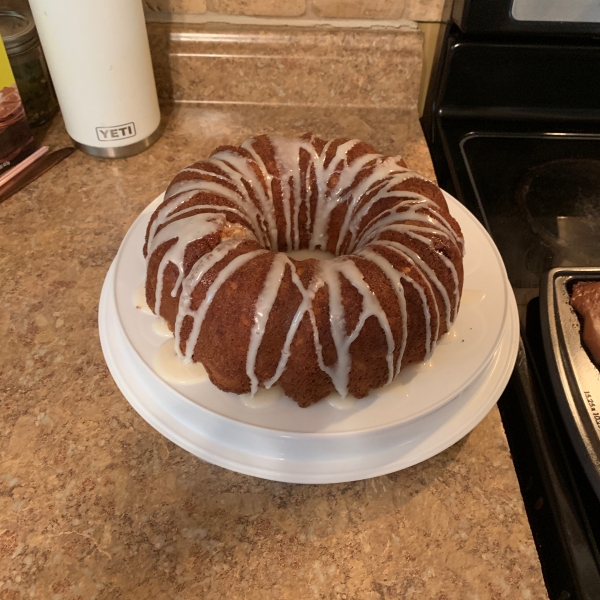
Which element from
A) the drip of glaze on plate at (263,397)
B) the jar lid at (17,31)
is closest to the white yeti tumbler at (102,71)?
the jar lid at (17,31)

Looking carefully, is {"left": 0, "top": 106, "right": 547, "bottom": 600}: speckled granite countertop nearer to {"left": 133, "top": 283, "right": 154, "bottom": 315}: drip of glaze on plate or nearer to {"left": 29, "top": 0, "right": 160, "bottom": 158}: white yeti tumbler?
{"left": 133, "top": 283, "right": 154, "bottom": 315}: drip of glaze on plate

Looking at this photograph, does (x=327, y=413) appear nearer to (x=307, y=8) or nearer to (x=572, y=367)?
(x=572, y=367)

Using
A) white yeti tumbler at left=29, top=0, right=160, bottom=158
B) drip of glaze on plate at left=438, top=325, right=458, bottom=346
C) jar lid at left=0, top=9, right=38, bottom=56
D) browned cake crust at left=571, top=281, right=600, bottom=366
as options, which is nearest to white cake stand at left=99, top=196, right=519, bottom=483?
drip of glaze on plate at left=438, top=325, right=458, bottom=346

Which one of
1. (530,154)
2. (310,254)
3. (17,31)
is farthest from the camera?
(530,154)

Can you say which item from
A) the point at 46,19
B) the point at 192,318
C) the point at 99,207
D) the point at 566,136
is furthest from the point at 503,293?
the point at 46,19

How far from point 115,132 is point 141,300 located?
1.59 ft

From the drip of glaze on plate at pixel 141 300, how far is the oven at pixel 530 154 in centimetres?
56

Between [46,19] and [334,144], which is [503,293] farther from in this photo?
[46,19]

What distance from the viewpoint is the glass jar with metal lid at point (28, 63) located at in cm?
109

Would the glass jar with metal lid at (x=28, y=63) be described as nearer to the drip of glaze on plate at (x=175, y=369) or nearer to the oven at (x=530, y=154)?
the drip of glaze on plate at (x=175, y=369)

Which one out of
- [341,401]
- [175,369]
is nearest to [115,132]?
[175,369]

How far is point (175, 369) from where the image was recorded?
0.75 meters

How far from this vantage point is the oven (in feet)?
2.64

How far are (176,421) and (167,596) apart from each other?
21 cm
